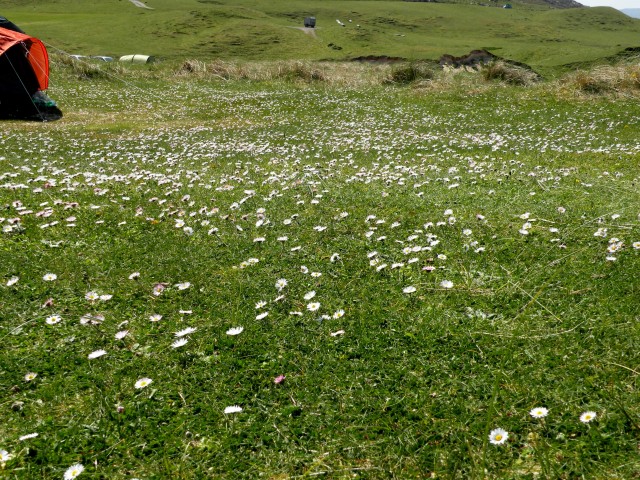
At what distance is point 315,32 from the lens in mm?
66938

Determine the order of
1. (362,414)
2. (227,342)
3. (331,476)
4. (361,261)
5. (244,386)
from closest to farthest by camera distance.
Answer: (331,476) < (362,414) < (244,386) < (227,342) < (361,261)

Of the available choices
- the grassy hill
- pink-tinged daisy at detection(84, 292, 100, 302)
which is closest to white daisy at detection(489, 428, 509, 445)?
pink-tinged daisy at detection(84, 292, 100, 302)

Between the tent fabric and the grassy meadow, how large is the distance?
30.6 ft

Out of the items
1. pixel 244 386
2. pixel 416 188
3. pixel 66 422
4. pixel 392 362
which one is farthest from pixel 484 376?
pixel 416 188

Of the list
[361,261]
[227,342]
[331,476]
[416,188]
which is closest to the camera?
[331,476]

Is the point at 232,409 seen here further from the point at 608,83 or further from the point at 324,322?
the point at 608,83

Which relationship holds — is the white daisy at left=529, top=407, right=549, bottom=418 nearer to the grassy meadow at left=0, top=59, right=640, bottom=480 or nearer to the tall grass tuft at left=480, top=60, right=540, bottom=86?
the grassy meadow at left=0, top=59, right=640, bottom=480

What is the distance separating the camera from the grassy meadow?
2.81m

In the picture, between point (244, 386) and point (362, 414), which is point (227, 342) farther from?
point (362, 414)

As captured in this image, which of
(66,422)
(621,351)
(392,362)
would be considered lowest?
(66,422)

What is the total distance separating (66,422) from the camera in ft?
10.3

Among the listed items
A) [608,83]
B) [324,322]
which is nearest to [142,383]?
[324,322]

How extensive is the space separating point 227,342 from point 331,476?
61.1 inches

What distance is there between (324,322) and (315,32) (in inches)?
2755
